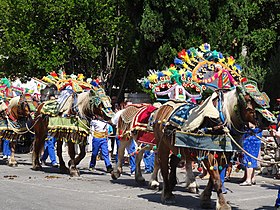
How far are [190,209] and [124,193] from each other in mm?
2255

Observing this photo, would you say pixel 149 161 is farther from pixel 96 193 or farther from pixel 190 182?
pixel 96 193

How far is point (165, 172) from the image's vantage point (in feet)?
33.9

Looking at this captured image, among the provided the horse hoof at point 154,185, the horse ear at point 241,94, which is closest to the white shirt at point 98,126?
the horse hoof at point 154,185

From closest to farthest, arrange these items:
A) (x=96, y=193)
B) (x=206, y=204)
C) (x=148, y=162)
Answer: (x=206, y=204) < (x=96, y=193) < (x=148, y=162)

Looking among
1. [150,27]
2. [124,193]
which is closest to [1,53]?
[150,27]

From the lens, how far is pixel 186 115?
32.2 ft

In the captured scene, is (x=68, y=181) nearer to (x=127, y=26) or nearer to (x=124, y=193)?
(x=124, y=193)

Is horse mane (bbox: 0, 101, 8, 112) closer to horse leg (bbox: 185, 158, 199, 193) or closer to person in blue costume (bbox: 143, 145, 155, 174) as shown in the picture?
person in blue costume (bbox: 143, 145, 155, 174)

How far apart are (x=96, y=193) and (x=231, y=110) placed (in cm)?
379

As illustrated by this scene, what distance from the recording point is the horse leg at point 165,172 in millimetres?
10234

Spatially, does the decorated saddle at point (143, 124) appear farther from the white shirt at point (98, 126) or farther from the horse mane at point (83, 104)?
the white shirt at point (98, 126)

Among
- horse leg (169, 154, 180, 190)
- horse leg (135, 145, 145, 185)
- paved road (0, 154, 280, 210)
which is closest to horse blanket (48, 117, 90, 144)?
paved road (0, 154, 280, 210)

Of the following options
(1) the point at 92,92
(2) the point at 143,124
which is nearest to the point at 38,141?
(1) the point at 92,92

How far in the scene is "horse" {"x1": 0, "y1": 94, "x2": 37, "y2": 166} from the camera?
16.2m
